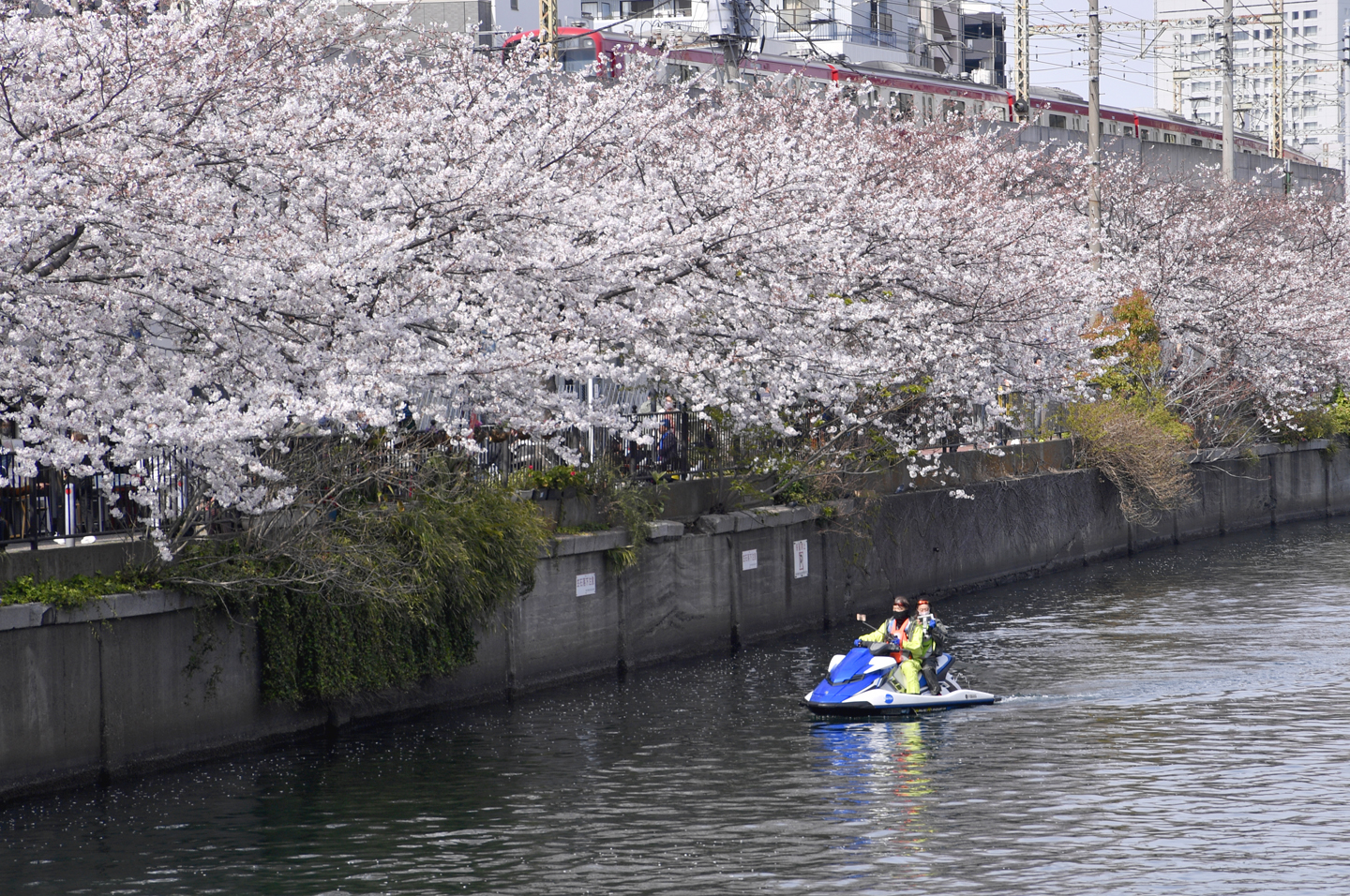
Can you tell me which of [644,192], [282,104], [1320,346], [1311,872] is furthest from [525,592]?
[1320,346]

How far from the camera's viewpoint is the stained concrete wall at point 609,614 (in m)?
18.4

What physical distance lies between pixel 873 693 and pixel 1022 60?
104ft

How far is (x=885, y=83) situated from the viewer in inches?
1898

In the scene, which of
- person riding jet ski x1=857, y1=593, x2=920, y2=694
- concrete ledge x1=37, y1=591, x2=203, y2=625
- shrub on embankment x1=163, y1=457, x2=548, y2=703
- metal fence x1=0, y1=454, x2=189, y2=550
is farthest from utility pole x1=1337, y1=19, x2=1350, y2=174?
concrete ledge x1=37, y1=591, x2=203, y2=625

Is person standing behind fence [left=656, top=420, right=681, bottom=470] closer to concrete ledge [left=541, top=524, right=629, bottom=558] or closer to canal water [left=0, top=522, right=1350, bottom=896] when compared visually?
concrete ledge [left=541, top=524, right=629, bottom=558]

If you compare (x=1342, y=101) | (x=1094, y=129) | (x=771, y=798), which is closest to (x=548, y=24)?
(x=771, y=798)

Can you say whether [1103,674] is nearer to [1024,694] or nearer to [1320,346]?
[1024,694]

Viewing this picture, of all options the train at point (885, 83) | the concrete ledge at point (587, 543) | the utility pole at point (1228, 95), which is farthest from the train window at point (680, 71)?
the concrete ledge at point (587, 543)

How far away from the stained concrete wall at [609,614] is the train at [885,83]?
28.5 ft

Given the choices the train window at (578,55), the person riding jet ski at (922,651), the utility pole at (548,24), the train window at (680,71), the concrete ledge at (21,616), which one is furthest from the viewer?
the train window at (680,71)

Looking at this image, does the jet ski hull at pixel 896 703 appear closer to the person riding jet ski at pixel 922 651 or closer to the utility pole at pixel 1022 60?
the person riding jet ski at pixel 922 651

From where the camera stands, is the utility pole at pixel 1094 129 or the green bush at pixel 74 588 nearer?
the green bush at pixel 74 588

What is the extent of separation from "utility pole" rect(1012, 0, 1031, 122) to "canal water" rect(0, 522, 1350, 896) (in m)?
27.0

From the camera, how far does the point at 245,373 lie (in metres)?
19.3
